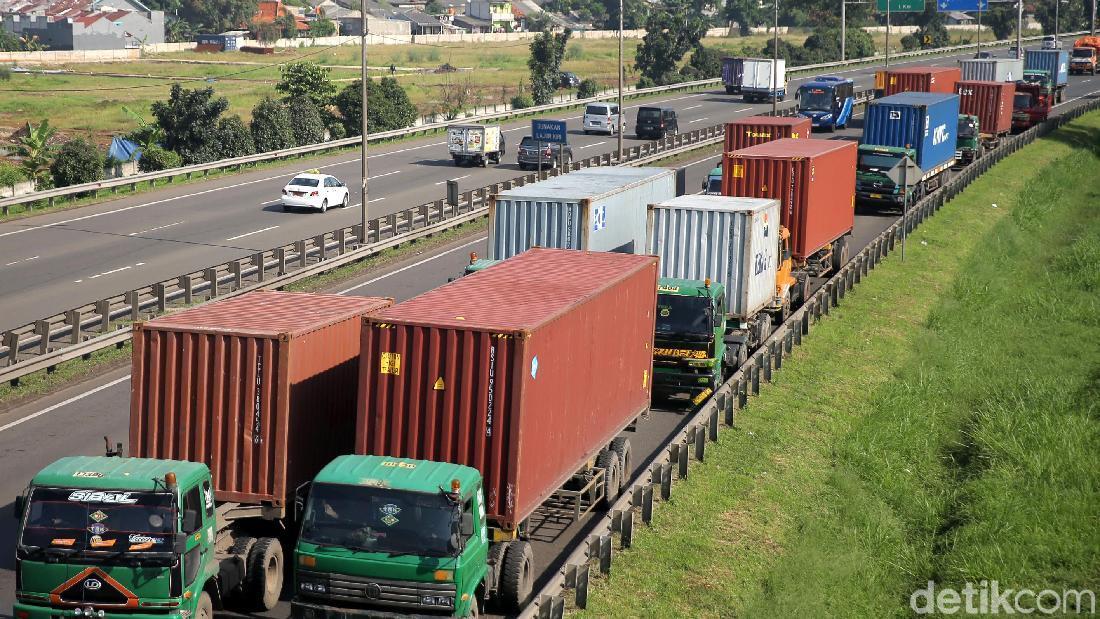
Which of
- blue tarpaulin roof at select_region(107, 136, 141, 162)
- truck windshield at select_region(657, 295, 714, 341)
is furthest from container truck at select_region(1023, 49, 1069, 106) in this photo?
truck windshield at select_region(657, 295, 714, 341)

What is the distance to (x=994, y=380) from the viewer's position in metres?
32.9

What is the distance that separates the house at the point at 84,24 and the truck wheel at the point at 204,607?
506 feet

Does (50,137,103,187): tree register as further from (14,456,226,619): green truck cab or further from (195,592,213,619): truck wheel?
(14,456,226,619): green truck cab

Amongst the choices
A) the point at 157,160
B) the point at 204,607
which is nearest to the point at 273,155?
the point at 157,160

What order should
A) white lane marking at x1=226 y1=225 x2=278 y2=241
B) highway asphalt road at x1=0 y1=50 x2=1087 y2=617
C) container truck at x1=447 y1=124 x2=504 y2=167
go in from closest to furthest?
1. highway asphalt road at x1=0 y1=50 x2=1087 y2=617
2. white lane marking at x1=226 y1=225 x2=278 y2=241
3. container truck at x1=447 y1=124 x2=504 y2=167

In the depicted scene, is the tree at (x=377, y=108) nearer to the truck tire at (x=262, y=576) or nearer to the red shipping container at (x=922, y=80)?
the red shipping container at (x=922, y=80)

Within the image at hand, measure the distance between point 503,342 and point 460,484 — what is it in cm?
211

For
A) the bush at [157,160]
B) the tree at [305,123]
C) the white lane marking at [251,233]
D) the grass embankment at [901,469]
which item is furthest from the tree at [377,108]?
the grass embankment at [901,469]

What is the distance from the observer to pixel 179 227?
46.8m

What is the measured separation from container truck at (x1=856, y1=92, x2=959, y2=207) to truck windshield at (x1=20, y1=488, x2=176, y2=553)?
1485 inches

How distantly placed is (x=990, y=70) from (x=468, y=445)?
77.1 metres

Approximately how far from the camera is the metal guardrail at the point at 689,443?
1675 cm

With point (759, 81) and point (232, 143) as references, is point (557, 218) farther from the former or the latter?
point (759, 81)

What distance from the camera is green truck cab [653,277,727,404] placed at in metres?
25.4
